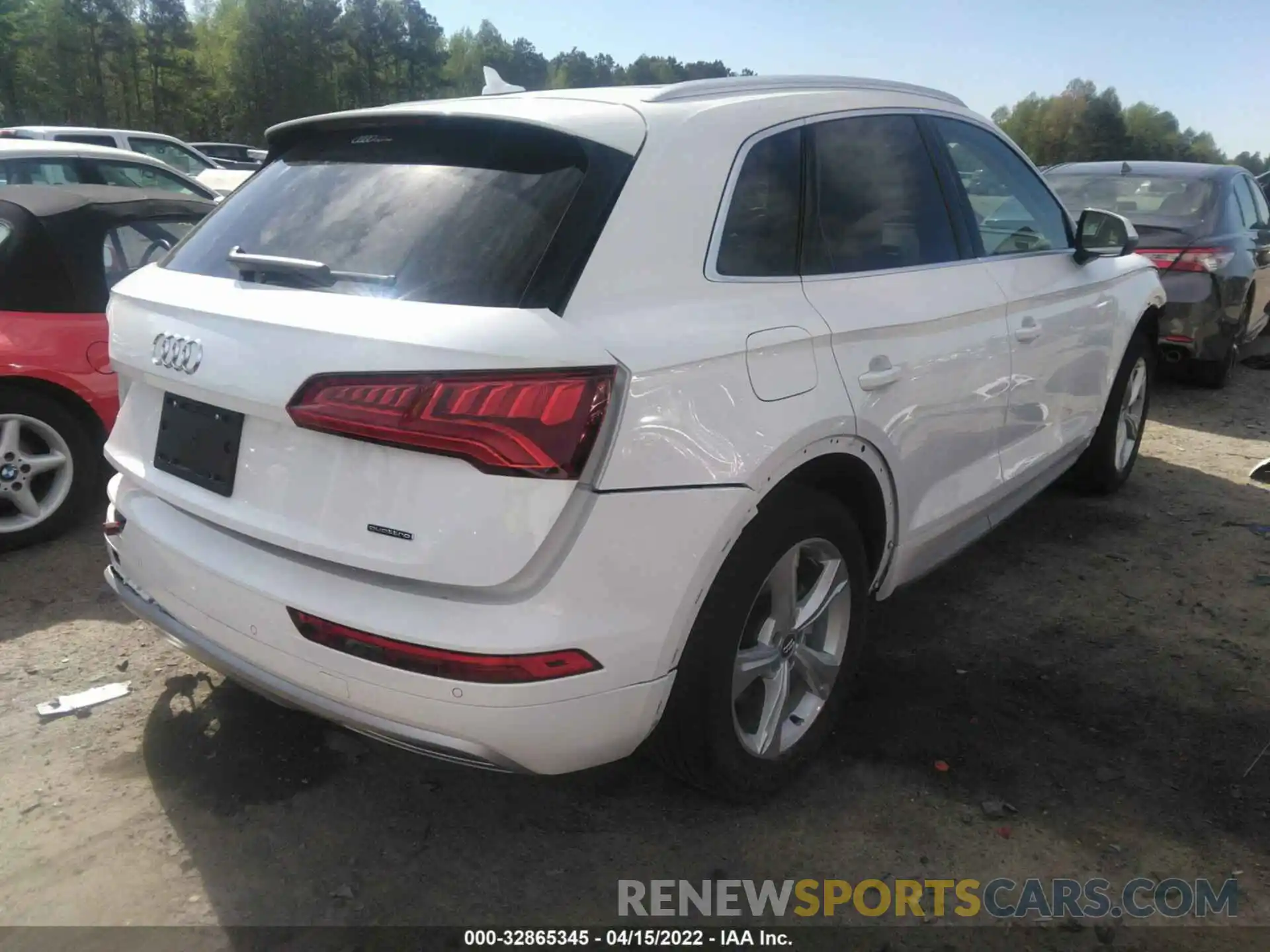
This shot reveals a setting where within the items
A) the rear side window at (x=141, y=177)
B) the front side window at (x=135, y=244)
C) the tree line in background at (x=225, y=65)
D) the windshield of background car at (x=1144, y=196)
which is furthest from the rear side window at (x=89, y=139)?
the tree line in background at (x=225, y=65)

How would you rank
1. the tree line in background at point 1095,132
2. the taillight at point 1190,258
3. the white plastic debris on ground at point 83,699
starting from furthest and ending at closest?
the tree line in background at point 1095,132 → the taillight at point 1190,258 → the white plastic debris on ground at point 83,699

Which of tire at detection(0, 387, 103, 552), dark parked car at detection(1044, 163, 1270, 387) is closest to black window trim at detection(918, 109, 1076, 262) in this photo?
dark parked car at detection(1044, 163, 1270, 387)

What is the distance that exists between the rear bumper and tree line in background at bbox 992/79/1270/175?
350ft

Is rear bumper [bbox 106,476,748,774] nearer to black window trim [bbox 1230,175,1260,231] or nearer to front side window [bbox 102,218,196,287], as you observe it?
front side window [bbox 102,218,196,287]

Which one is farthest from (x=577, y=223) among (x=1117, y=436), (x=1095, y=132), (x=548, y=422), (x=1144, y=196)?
(x=1095, y=132)

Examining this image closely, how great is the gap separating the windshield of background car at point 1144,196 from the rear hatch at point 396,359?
614 centimetres

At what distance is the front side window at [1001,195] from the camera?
3.49 m

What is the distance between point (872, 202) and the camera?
2.96 meters

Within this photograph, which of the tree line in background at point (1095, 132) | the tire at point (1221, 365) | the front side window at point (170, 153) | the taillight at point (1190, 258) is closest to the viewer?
the taillight at point (1190, 258)

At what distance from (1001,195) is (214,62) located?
72756mm

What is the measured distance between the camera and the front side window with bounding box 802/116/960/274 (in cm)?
273

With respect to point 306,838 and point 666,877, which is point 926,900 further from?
point 306,838

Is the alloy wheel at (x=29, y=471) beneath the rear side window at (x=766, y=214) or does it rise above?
beneath

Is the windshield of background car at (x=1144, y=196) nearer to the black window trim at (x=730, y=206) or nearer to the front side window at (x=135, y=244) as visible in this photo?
the black window trim at (x=730, y=206)
